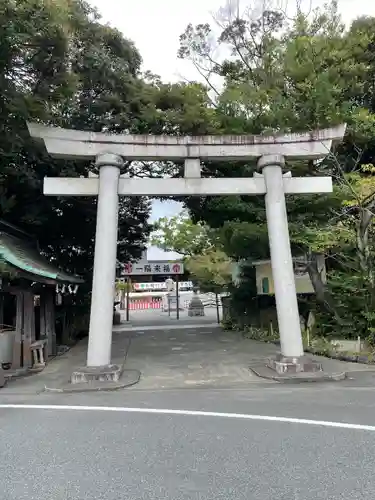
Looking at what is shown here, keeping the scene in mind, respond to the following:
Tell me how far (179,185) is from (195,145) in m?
1.01

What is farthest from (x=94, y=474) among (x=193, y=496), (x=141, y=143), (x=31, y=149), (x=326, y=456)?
(x=31, y=149)

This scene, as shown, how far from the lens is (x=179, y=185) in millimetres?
9797

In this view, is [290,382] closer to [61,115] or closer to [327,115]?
[327,115]

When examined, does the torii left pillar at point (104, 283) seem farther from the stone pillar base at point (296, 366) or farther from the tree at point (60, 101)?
the stone pillar base at point (296, 366)

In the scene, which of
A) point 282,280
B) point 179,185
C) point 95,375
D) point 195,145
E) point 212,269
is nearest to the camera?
point 95,375

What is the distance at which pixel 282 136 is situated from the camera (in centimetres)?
995

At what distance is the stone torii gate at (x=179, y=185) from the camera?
891cm

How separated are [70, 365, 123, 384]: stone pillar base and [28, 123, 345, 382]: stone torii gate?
19mm

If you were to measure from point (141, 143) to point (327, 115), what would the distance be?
6.54m

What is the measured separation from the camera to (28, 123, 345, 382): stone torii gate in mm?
8906

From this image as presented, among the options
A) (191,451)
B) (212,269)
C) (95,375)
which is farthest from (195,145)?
(212,269)

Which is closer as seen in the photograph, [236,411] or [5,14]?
[236,411]

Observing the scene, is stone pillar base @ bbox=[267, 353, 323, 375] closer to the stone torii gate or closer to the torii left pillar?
the stone torii gate

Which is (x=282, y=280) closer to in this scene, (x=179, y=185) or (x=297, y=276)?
(x=179, y=185)
